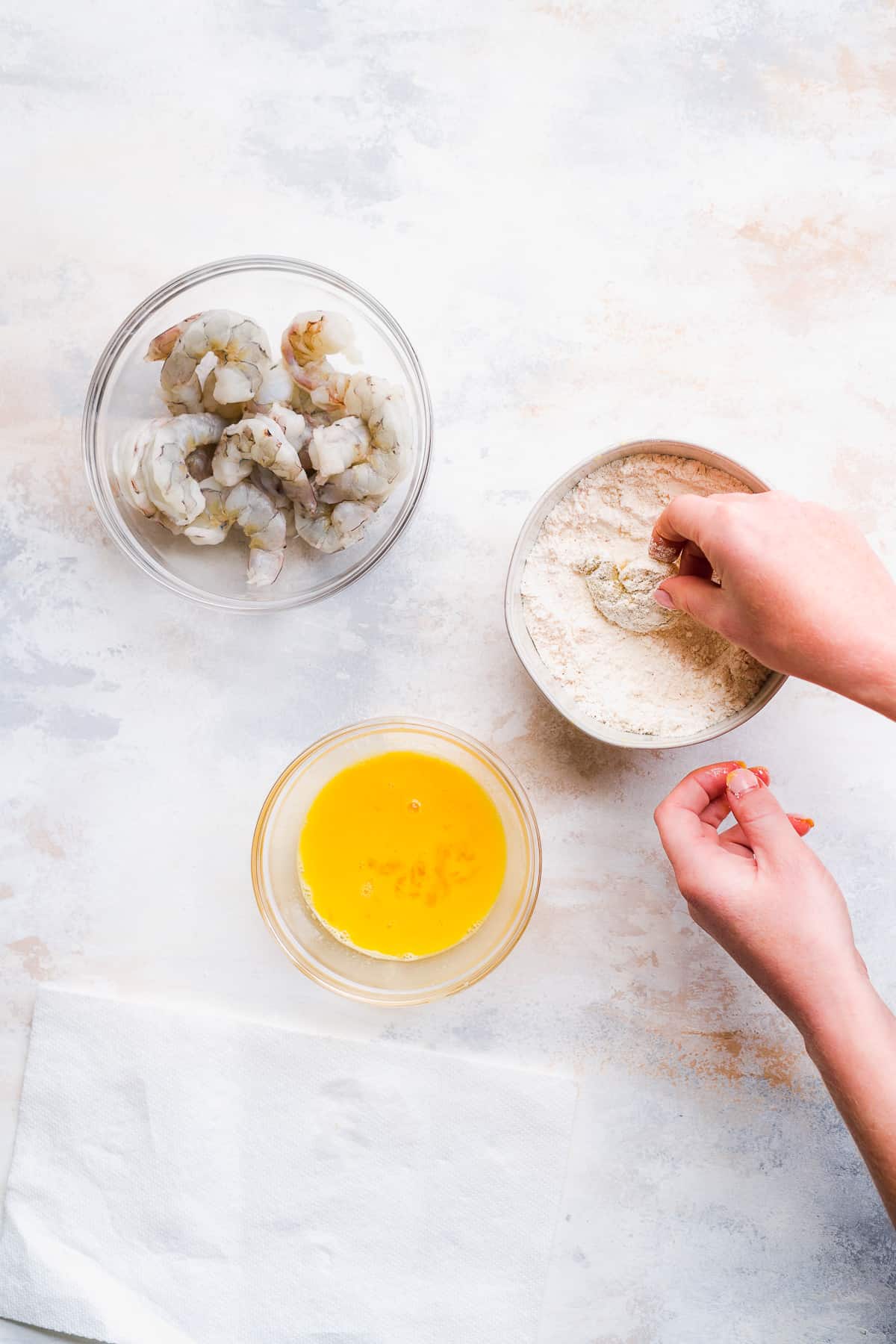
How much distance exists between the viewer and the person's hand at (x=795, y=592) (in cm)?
100

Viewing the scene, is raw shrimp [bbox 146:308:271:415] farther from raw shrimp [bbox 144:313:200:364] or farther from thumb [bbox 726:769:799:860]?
thumb [bbox 726:769:799:860]

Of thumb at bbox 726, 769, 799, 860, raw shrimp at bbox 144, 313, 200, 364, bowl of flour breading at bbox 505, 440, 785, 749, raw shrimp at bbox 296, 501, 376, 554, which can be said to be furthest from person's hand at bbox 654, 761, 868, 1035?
raw shrimp at bbox 144, 313, 200, 364

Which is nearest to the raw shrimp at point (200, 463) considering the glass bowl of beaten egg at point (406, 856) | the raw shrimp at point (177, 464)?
the raw shrimp at point (177, 464)

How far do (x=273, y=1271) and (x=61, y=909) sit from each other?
57 centimetres

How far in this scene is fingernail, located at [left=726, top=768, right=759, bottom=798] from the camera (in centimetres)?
115

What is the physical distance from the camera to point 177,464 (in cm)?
106

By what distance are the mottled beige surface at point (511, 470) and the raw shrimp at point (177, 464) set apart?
212 mm

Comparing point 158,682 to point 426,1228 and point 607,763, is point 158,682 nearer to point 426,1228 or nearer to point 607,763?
point 607,763

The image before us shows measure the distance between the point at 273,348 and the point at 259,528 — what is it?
0.25 metres

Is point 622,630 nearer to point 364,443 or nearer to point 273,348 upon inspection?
point 364,443

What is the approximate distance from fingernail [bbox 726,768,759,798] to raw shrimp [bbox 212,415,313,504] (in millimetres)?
628

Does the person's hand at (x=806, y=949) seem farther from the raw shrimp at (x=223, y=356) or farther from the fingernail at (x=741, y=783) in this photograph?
the raw shrimp at (x=223, y=356)

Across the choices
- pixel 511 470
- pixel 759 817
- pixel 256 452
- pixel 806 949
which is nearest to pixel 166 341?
pixel 256 452

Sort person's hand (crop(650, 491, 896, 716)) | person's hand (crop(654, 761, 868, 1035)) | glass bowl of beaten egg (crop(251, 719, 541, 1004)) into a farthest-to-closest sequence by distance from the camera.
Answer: glass bowl of beaten egg (crop(251, 719, 541, 1004))
person's hand (crop(654, 761, 868, 1035))
person's hand (crop(650, 491, 896, 716))
